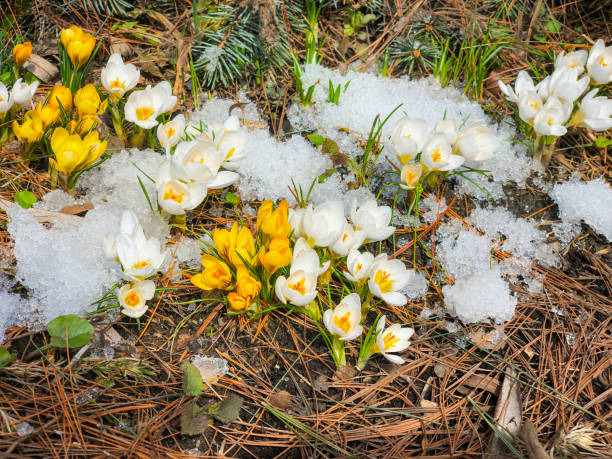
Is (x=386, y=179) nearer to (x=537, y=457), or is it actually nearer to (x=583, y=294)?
(x=583, y=294)

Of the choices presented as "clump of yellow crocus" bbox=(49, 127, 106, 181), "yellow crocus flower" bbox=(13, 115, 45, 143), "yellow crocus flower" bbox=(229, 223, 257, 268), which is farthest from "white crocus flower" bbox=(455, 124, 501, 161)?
"yellow crocus flower" bbox=(13, 115, 45, 143)

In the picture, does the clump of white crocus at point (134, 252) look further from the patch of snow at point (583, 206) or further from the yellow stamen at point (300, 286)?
the patch of snow at point (583, 206)

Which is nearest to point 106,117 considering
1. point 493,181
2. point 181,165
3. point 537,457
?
point 181,165

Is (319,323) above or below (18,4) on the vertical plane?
below

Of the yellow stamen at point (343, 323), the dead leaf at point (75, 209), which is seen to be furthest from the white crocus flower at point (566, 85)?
the dead leaf at point (75, 209)

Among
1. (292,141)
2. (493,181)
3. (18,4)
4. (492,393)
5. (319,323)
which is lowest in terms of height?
(492,393)

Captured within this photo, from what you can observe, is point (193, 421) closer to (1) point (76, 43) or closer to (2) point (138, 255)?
(2) point (138, 255)
